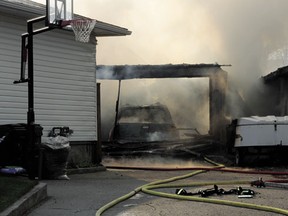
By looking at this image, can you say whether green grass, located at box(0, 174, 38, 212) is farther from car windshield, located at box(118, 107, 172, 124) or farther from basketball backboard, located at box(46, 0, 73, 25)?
car windshield, located at box(118, 107, 172, 124)

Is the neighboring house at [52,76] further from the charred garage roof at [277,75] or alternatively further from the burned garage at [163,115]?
the charred garage roof at [277,75]

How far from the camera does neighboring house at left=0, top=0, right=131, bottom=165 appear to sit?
10.1m

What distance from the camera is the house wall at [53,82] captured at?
10141 millimetres

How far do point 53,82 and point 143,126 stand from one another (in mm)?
3900

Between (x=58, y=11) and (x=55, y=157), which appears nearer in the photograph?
(x=58, y=11)

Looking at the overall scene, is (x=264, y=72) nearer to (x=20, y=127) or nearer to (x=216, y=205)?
(x=20, y=127)

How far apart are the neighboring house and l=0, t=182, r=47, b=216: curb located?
334 cm

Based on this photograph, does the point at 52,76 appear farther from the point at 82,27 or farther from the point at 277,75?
the point at 277,75

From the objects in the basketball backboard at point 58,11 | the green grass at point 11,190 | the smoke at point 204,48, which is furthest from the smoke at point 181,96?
the green grass at point 11,190

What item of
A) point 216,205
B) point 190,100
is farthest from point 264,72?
point 216,205

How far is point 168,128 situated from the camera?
14156mm

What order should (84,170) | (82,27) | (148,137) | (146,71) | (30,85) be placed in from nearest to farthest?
(30,85) < (82,27) < (84,170) < (148,137) < (146,71)

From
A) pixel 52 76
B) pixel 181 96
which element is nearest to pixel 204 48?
pixel 181 96

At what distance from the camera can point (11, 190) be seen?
655 centimetres
